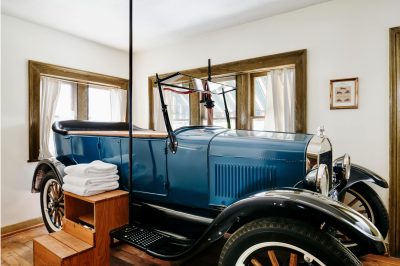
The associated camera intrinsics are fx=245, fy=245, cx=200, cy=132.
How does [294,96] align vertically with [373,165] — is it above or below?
above

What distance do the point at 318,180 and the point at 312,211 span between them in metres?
0.25

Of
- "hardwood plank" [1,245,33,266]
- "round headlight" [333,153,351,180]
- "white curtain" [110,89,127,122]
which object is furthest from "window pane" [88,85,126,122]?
"round headlight" [333,153,351,180]

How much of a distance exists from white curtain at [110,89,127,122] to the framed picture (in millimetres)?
3324

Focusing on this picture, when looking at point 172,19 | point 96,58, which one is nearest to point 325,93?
point 172,19

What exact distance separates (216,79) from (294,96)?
1.22 meters

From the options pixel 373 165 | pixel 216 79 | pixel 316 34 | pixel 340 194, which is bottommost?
pixel 340 194

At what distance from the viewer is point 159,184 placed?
2.12m

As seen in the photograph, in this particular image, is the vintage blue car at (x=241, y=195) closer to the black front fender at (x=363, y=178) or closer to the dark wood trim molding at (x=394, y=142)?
the black front fender at (x=363, y=178)

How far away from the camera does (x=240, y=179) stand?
174 centimetres

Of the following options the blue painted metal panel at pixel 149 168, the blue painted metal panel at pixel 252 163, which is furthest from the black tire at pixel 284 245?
the blue painted metal panel at pixel 149 168

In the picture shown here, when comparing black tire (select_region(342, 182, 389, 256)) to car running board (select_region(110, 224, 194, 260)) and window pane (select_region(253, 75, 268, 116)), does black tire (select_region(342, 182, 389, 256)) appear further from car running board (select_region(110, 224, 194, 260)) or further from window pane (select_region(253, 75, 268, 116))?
window pane (select_region(253, 75, 268, 116))

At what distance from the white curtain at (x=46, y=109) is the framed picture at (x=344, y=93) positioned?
366 centimetres

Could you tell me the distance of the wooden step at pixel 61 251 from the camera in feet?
5.56

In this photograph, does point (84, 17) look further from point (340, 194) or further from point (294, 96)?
point (340, 194)
